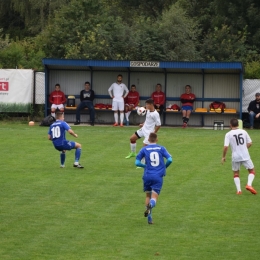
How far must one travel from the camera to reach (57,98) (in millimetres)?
32750

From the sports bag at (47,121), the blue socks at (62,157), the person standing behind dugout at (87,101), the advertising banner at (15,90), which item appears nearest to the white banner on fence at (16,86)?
the advertising banner at (15,90)

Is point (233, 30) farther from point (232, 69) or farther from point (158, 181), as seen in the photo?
point (158, 181)

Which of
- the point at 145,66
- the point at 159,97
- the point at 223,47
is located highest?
the point at 223,47

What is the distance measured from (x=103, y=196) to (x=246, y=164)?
10.2 ft

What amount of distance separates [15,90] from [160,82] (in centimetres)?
640

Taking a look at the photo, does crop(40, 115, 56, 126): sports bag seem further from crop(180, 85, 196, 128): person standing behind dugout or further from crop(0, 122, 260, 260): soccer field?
crop(0, 122, 260, 260): soccer field

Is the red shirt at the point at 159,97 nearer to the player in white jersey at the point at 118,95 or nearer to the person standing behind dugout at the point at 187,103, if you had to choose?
the person standing behind dugout at the point at 187,103

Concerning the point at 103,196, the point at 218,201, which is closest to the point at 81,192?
the point at 103,196

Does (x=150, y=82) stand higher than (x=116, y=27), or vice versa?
(x=116, y=27)

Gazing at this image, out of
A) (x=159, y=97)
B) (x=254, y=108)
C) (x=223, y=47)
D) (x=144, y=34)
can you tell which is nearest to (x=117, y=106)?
(x=159, y=97)

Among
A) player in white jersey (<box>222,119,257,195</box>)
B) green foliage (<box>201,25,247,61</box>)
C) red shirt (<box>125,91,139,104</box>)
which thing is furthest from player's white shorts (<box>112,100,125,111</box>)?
player in white jersey (<box>222,119,257,195</box>)

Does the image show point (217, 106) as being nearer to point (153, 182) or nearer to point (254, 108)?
point (254, 108)

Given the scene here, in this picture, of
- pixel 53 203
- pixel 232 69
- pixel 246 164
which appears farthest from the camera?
pixel 232 69

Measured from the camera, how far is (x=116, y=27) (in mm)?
A: 41219
